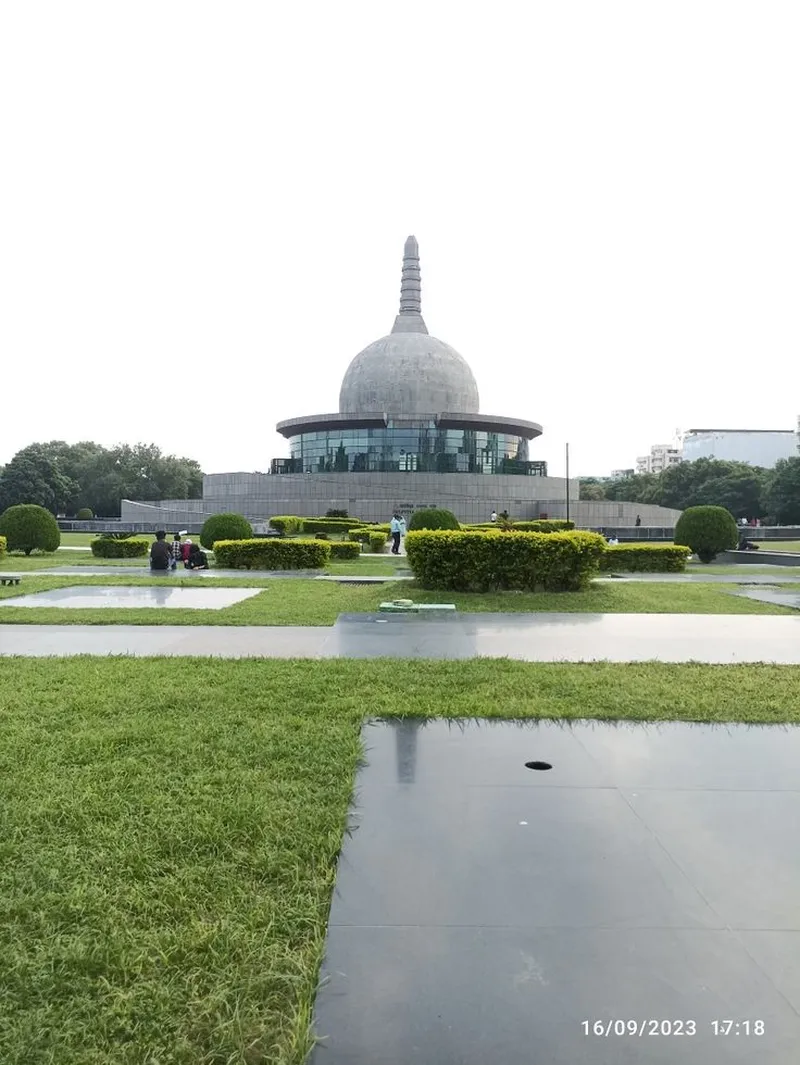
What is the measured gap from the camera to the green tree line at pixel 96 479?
50.3m

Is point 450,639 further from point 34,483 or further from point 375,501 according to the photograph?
point 34,483

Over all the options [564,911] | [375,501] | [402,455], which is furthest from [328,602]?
[402,455]

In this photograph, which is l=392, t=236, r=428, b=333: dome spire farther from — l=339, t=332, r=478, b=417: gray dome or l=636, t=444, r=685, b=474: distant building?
l=636, t=444, r=685, b=474: distant building

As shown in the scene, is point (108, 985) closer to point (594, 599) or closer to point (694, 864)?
point (694, 864)

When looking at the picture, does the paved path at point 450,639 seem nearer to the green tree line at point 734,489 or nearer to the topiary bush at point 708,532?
the topiary bush at point 708,532

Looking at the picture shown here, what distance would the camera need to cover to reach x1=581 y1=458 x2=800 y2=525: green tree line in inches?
1833

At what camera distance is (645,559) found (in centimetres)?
1892

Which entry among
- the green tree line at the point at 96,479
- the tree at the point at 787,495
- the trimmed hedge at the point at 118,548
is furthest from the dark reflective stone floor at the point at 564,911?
the green tree line at the point at 96,479

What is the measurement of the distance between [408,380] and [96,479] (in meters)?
23.6

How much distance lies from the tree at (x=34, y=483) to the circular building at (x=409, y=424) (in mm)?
15112

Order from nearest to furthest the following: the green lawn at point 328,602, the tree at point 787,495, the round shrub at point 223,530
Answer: the green lawn at point 328,602
the round shrub at point 223,530
the tree at point 787,495

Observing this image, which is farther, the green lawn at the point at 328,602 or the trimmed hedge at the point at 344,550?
the trimmed hedge at the point at 344,550

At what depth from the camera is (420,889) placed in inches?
104
